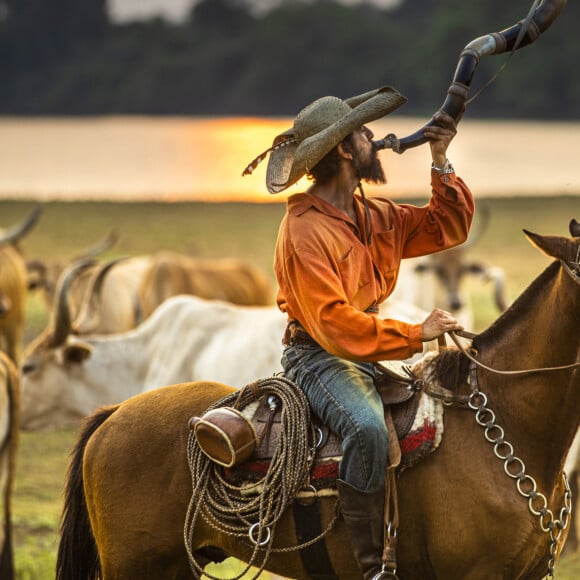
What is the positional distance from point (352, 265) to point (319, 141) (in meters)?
0.46

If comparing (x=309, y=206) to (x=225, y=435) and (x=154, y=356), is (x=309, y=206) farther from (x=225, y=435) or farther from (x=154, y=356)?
(x=154, y=356)

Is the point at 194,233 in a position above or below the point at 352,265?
below

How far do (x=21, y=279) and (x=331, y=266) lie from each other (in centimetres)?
1019

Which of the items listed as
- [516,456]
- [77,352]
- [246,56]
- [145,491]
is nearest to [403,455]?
[516,456]

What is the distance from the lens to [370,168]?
14.5 feet

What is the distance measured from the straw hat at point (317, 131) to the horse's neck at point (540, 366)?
84 centimetres

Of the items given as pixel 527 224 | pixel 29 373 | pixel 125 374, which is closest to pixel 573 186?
pixel 125 374

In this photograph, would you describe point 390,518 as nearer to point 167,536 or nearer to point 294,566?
point 294,566

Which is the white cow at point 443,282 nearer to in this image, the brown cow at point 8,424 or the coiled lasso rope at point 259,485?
the brown cow at point 8,424

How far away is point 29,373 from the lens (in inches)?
366

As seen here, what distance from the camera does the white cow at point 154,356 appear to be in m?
7.84

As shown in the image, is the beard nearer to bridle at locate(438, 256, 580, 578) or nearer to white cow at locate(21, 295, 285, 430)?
bridle at locate(438, 256, 580, 578)

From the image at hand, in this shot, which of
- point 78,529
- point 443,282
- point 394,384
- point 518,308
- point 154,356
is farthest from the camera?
point 443,282

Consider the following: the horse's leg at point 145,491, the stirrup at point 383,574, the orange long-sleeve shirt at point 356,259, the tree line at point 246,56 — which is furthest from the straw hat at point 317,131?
the tree line at point 246,56
